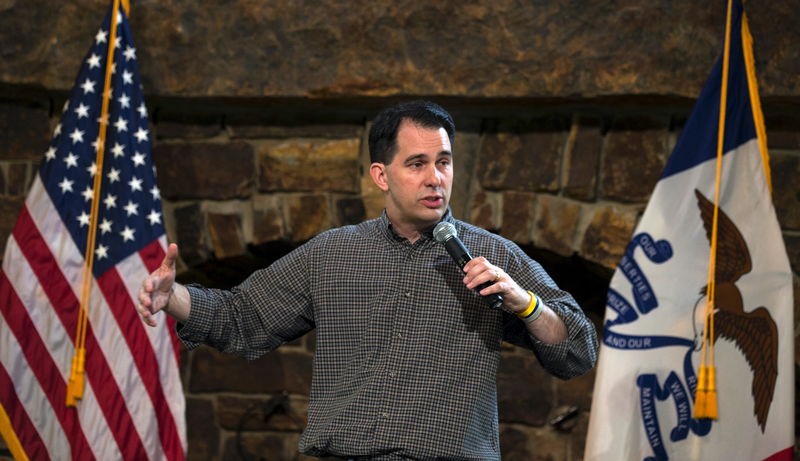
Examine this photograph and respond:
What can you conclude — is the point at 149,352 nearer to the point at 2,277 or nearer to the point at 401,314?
the point at 2,277

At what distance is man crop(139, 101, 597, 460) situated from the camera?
1.83 meters

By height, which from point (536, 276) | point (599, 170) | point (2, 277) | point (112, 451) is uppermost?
point (599, 170)

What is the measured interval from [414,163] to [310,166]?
4.67 ft

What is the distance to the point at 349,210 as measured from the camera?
3.32 metres

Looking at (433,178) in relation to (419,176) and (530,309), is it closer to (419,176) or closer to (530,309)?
(419,176)

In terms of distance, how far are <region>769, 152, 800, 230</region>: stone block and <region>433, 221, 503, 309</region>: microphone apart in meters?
A: 1.59

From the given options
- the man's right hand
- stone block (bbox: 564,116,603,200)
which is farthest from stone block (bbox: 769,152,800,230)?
the man's right hand

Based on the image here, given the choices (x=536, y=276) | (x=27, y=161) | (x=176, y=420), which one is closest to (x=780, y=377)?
(x=536, y=276)

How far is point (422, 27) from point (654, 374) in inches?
50.4

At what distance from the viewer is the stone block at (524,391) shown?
3.42m

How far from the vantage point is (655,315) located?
2.62 m

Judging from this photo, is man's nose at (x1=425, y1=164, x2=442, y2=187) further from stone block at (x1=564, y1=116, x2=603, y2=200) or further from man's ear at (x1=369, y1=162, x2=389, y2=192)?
stone block at (x1=564, y1=116, x2=603, y2=200)

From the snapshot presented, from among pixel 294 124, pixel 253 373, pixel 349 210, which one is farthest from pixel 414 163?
pixel 253 373

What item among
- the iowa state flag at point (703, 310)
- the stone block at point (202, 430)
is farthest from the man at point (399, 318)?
the stone block at point (202, 430)
